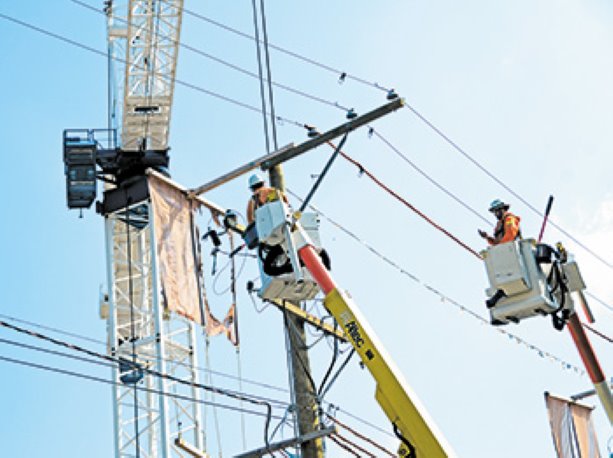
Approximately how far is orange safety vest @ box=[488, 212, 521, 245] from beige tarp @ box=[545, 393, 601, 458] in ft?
30.4

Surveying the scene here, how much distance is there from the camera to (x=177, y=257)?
73.3 ft

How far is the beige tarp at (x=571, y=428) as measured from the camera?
20.7 metres

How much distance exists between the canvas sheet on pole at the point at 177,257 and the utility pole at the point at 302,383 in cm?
956

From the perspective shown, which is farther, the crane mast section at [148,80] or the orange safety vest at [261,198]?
the crane mast section at [148,80]

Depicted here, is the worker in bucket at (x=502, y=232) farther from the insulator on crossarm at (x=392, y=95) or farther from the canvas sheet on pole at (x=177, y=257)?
the canvas sheet on pole at (x=177, y=257)

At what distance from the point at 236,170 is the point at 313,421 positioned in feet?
11.4

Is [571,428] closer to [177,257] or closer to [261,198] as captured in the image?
[177,257]

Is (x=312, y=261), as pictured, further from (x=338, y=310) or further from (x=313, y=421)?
(x=313, y=421)

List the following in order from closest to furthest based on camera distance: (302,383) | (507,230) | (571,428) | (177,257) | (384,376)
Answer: (384,376)
(507,230)
(302,383)
(571,428)
(177,257)

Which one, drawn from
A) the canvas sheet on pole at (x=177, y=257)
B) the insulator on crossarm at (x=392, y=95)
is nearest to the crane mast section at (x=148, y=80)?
the canvas sheet on pole at (x=177, y=257)

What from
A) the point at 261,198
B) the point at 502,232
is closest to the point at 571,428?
the point at 502,232

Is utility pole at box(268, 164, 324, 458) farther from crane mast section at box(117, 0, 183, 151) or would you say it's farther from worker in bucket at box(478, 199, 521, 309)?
crane mast section at box(117, 0, 183, 151)

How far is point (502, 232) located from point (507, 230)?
8cm

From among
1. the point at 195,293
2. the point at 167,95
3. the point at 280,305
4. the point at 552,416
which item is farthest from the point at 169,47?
the point at 280,305
